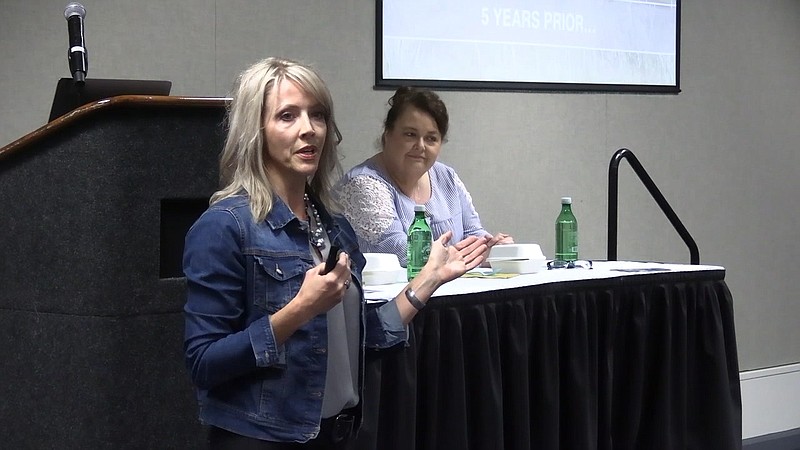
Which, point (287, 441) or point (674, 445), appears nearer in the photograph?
point (287, 441)

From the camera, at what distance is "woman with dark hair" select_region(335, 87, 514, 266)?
3.48 m

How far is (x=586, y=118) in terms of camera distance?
518cm

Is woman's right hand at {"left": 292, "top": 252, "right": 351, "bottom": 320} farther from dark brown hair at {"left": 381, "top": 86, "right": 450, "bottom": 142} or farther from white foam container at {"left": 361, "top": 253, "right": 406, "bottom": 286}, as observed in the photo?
dark brown hair at {"left": 381, "top": 86, "right": 450, "bottom": 142}

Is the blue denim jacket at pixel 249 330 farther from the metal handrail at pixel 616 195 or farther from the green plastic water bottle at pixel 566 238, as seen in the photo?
the metal handrail at pixel 616 195

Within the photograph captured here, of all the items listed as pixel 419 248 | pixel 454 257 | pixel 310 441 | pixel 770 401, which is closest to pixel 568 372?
pixel 419 248

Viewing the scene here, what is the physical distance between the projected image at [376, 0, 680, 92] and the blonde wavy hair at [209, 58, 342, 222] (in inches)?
107

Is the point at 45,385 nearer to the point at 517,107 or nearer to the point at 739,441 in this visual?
the point at 739,441

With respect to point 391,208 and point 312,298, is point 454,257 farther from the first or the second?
point 391,208

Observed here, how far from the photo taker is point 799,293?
6.11 metres

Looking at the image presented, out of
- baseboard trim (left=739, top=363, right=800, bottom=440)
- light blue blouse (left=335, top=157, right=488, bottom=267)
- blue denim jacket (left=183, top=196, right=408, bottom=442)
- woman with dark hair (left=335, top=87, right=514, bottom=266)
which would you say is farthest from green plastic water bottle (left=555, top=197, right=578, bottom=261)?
baseboard trim (left=739, top=363, right=800, bottom=440)

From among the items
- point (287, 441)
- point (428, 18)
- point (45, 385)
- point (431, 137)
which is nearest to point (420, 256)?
point (431, 137)

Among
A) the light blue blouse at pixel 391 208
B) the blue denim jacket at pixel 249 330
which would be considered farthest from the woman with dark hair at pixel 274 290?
the light blue blouse at pixel 391 208

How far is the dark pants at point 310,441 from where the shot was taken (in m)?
1.70

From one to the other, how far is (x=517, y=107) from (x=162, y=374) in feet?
9.90
